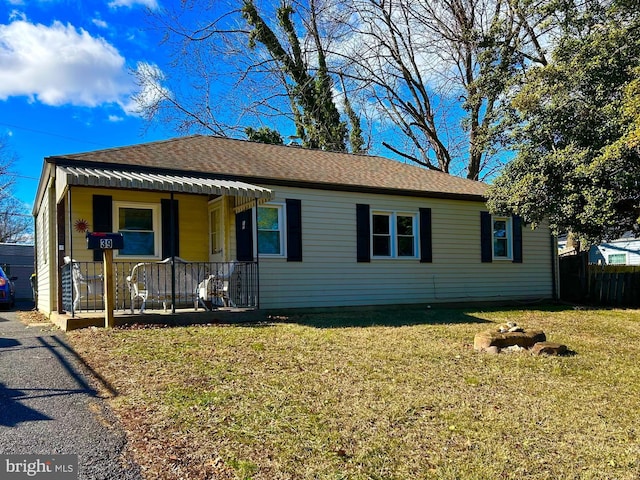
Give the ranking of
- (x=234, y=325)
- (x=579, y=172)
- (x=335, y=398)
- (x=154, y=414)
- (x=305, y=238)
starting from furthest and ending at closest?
(x=305, y=238) → (x=579, y=172) → (x=234, y=325) → (x=335, y=398) → (x=154, y=414)

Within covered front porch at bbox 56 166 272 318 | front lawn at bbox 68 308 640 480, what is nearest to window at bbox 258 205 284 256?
covered front porch at bbox 56 166 272 318

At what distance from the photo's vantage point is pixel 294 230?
35.6 ft

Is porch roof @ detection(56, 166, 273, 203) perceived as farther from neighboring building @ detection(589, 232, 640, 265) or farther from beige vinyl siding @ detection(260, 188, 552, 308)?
neighboring building @ detection(589, 232, 640, 265)

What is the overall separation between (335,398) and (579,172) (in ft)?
24.5

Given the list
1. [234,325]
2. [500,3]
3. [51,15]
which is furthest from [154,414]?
[500,3]

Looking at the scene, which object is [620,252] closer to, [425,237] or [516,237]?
[516,237]

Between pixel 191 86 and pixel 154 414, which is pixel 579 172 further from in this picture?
pixel 191 86

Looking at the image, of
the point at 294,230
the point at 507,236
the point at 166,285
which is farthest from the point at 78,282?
the point at 507,236

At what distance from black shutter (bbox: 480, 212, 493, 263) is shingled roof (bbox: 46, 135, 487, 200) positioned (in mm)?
717

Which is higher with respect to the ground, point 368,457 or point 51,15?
point 51,15

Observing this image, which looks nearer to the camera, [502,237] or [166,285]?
[166,285]

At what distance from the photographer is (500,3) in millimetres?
16516

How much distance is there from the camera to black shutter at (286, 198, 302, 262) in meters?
10.8

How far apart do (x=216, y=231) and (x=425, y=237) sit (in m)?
5.12
